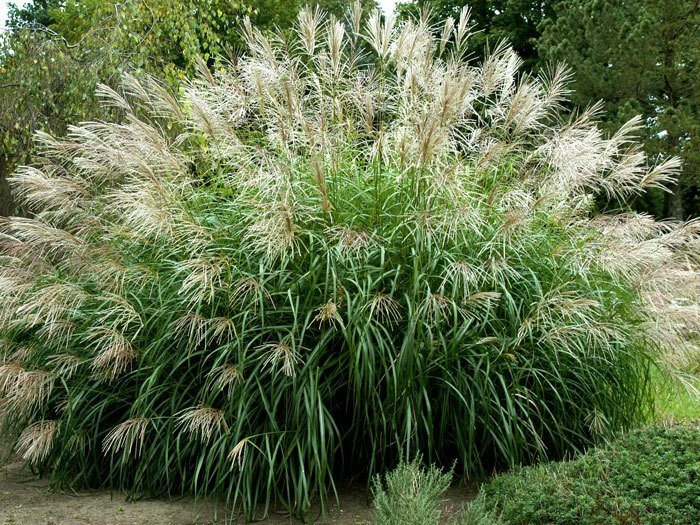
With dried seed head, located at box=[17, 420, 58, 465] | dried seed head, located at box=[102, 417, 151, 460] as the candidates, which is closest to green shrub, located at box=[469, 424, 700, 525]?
dried seed head, located at box=[102, 417, 151, 460]

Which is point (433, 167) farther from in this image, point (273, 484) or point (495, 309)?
point (273, 484)

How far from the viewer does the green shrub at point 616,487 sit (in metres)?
3.06

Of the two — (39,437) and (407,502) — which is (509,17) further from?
(407,502)

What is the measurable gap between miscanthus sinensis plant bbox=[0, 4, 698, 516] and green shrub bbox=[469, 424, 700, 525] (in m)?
0.40

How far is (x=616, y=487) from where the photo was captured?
3240mm

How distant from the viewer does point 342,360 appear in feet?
13.0

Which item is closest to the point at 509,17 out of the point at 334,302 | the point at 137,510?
the point at 334,302

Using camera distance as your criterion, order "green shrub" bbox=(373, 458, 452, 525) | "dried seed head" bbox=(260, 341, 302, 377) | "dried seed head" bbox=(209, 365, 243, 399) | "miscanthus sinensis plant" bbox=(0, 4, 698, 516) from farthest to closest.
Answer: "miscanthus sinensis plant" bbox=(0, 4, 698, 516) < "dried seed head" bbox=(209, 365, 243, 399) < "dried seed head" bbox=(260, 341, 302, 377) < "green shrub" bbox=(373, 458, 452, 525)

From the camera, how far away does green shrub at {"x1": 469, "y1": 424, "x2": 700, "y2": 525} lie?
121 inches

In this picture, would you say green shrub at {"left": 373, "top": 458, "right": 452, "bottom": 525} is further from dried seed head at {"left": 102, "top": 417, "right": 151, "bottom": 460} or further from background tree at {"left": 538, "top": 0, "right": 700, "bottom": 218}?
background tree at {"left": 538, "top": 0, "right": 700, "bottom": 218}

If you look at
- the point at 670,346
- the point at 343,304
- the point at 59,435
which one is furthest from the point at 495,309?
the point at 59,435

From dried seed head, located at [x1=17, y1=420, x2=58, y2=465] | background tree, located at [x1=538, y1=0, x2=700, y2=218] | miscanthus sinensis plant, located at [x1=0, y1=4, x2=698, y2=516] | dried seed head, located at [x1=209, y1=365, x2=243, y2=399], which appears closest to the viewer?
dried seed head, located at [x1=209, y1=365, x2=243, y2=399]

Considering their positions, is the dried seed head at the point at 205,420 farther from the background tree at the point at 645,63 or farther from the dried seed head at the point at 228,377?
the background tree at the point at 645,63

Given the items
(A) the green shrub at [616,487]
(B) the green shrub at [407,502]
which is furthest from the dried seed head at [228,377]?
(A) the green shrub at [616,487]
